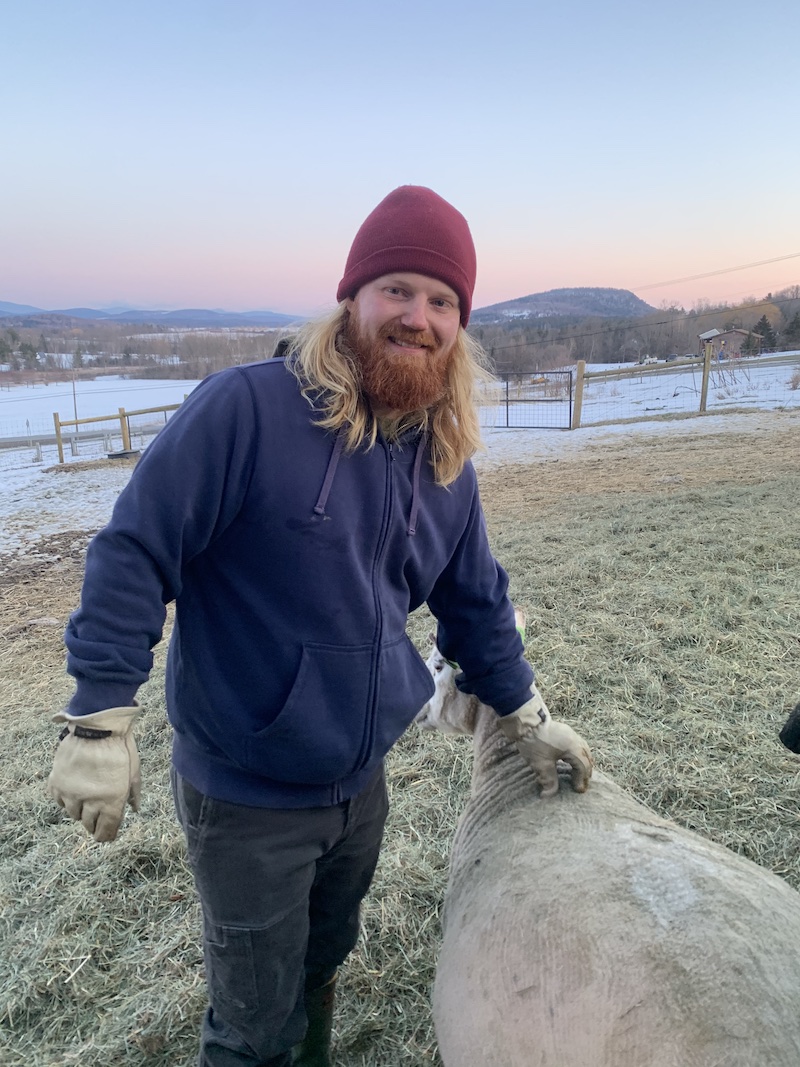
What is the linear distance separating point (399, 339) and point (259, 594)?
0.70 meters

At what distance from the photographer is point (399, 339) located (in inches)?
64.0

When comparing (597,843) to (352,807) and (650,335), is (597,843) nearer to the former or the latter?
(352,807)

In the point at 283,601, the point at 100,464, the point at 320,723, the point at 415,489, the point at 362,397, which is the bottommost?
the point at 100,464

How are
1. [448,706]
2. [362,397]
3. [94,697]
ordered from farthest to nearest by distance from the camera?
[448,706] → [362,397] → [94,697]

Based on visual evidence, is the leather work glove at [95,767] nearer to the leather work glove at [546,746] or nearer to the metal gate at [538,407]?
the leather work glove at [546,746]

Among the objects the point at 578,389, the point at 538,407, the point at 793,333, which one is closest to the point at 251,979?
the point at 578,389

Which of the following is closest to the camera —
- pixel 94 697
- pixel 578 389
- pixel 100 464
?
pixel 94 697

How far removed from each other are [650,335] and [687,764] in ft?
184

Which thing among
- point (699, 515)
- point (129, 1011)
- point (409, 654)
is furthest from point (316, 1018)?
point (699, 515)

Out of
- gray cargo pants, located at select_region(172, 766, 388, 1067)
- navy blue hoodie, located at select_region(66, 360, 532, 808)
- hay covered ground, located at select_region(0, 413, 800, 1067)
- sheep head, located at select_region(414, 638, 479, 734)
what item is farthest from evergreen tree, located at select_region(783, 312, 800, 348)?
gray cargo pants, located at select_region(172, 766, 388, 1067)

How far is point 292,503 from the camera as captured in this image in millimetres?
1427

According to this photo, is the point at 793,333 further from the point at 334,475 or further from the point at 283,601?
the point at 283,601

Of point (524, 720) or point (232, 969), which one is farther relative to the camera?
Answer: point (524, 720)

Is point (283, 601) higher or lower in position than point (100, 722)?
higher
